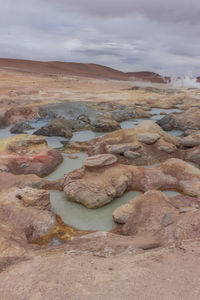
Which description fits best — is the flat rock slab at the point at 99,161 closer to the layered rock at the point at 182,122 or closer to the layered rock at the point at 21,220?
the layered rock at the point at 21,220

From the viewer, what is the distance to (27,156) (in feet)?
37.6

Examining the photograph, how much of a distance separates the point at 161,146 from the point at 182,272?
30.3ft

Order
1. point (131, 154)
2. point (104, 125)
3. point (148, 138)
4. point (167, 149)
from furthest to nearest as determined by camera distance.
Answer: point (104, 125)
point (148, 138)
point (167, 149)
point (131, 154)

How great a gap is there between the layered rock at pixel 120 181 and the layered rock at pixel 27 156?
2004 mm

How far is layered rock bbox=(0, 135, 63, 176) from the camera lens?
34.8 ft

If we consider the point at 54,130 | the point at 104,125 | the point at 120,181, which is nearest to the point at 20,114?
the point at 54,130

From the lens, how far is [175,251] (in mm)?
4766

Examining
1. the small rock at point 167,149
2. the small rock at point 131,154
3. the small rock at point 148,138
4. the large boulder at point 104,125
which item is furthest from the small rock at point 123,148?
the large boulder at point 104,125

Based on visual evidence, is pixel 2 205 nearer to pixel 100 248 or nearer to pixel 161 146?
pixel 100 248

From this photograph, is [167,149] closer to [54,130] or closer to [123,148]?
[123,148]

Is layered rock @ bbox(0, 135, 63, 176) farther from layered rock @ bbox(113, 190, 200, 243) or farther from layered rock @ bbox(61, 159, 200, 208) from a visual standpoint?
layered rock @ bbox(113, 190, 200, 243)

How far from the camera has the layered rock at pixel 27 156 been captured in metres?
10.6

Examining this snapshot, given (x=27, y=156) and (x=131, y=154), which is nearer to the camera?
(x=27, y=156)

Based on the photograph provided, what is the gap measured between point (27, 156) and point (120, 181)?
16.3 feet
